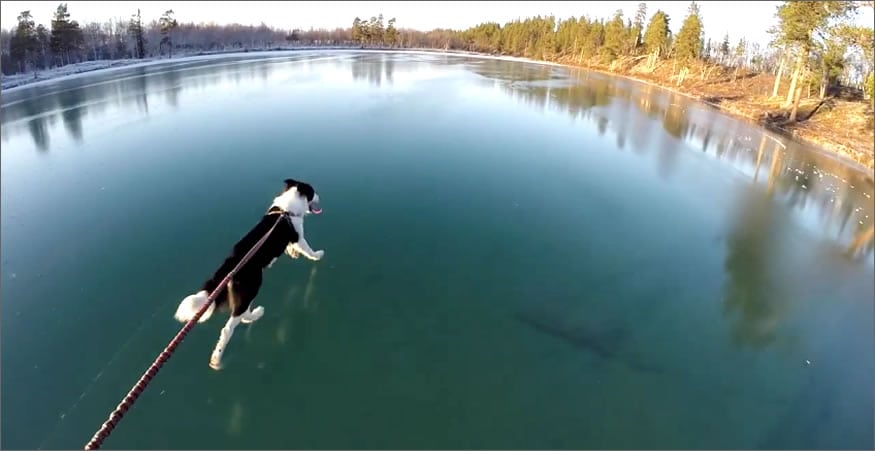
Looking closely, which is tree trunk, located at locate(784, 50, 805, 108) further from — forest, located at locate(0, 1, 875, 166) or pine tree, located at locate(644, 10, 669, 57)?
pine tree, located at locate(644, 10, 669, 57)

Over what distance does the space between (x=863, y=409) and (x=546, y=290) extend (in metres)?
2.53

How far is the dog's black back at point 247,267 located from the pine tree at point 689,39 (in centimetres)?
3209

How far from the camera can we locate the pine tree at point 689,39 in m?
28.6

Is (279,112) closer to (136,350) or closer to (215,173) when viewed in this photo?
(215,173)

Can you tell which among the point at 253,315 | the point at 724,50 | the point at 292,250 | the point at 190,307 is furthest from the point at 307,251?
the point at 724,50

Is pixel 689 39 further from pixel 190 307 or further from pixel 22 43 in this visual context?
pixel 22 43

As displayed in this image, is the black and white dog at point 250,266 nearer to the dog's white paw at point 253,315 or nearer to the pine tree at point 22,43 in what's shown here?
the dog's white paw at point 253,315

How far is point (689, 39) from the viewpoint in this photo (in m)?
28.7

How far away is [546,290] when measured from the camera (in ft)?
15.1

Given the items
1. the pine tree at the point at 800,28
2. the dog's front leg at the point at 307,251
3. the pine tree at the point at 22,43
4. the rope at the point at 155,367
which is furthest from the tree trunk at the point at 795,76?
the pine tree at the point at 22,43

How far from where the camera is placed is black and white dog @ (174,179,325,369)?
10.2 ft

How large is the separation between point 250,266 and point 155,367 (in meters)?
1.22

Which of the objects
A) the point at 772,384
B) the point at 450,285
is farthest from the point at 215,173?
the point at 772,384

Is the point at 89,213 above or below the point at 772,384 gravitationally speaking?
above
